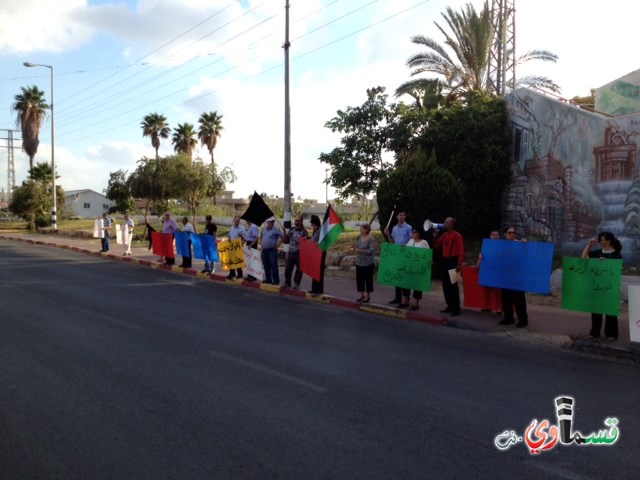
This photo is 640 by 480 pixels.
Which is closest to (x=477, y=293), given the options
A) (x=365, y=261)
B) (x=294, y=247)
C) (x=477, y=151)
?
(x=365, y=261)

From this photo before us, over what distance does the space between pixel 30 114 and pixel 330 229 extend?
49.4 m

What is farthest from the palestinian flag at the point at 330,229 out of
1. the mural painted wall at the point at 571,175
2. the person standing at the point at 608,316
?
the mural painted wall at the point at 571,175

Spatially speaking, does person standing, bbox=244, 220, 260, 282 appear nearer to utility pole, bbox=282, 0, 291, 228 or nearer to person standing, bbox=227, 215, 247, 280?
person standing, bbox=227, 215, 247, 280

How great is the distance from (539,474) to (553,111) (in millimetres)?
14082

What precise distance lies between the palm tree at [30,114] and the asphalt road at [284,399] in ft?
161

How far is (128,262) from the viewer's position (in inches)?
848

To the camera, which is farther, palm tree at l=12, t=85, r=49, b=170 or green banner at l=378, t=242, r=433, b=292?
palm tree at l=12, t=85, r=49, b=170

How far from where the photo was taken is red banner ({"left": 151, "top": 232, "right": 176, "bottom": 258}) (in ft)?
62.7

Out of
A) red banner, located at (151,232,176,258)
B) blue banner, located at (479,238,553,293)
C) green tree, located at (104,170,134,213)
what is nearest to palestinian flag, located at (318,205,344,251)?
blue banner, located at (479,238,553,293)

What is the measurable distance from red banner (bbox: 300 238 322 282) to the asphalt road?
3153 mm

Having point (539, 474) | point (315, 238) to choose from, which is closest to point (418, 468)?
point (539, 474)

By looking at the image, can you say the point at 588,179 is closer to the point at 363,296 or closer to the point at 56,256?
the point at 363,296

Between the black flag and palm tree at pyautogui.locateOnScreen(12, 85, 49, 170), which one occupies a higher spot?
palm tree at pyautogui.locateOnScreen(12, 85, 49, 170)

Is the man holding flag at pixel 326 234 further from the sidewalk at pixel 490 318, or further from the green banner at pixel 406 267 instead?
the green banner at pixel 406 267
